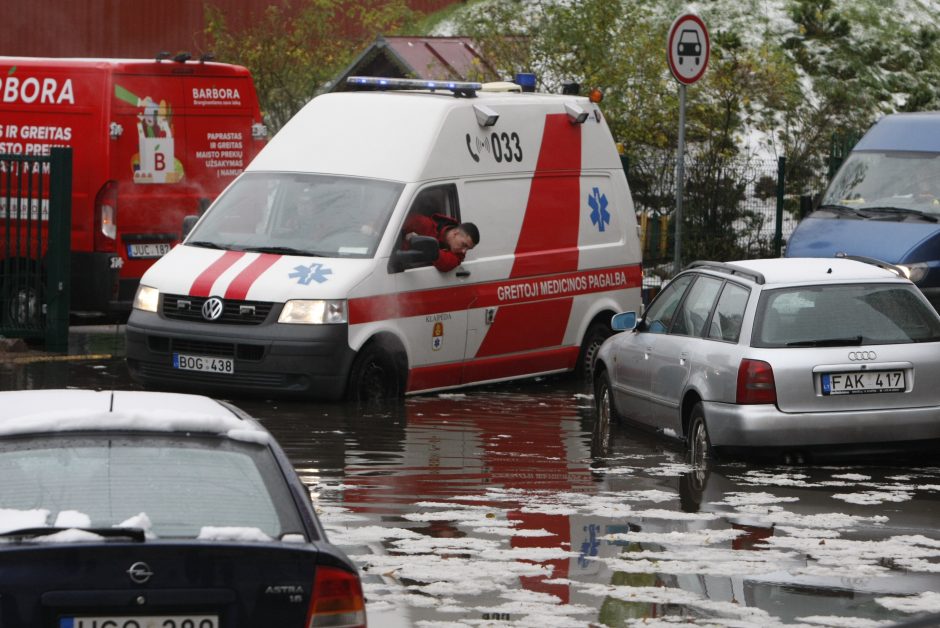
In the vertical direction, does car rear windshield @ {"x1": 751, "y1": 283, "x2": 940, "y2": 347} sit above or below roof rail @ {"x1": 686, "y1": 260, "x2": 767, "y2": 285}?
below

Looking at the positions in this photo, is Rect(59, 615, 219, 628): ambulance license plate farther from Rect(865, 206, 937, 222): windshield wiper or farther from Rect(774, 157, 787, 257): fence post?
Rect(774, 157, 787, 257): fence post

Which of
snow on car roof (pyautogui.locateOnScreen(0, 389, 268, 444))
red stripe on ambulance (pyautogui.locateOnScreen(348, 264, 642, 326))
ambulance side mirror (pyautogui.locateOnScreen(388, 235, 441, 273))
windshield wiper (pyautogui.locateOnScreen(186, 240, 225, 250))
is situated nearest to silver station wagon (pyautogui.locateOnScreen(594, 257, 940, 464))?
ambulance side mirror (pyautogui.locateOnScreen(388, 235, 441, 273))

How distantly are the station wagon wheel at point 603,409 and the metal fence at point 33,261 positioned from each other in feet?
18.5

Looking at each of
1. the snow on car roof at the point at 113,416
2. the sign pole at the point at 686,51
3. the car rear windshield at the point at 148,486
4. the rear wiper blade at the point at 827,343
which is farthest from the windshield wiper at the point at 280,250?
the car rear windshield at the point at 148,486

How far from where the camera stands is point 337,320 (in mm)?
13273

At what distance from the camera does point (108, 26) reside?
3828cm

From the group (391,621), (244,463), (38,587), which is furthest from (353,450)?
(38,587)

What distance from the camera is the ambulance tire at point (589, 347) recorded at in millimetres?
16109

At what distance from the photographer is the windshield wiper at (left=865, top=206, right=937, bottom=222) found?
17.3 m

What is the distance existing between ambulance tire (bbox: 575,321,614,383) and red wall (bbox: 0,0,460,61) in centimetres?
2348

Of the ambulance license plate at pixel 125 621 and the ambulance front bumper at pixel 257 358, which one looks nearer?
the ambulance license plate at pixel 125 621

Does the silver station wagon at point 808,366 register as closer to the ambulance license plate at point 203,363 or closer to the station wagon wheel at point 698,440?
the station wagon wheel at point 698,440

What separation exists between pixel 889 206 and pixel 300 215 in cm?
652

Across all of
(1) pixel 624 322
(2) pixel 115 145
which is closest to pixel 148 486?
(1) pixel 624 322
